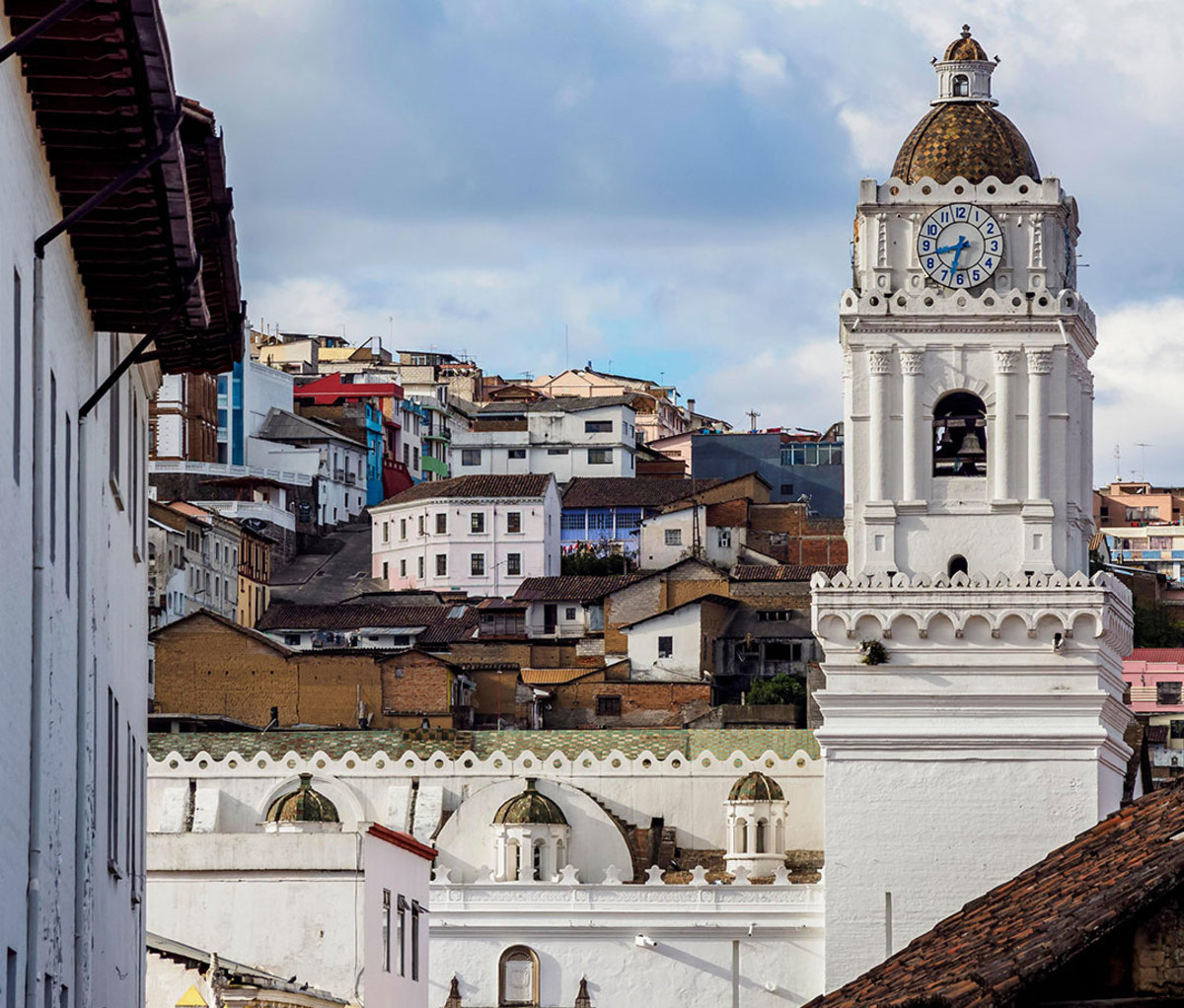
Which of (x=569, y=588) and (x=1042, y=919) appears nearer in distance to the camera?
(x=1042, y=919)

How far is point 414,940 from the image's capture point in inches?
1742

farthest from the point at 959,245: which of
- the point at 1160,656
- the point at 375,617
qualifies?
the point at 375,617

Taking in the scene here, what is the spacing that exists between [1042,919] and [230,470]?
97.9 m

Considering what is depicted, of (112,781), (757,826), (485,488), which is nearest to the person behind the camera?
(112,781)

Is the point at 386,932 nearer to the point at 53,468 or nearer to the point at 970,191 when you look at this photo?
the point at 970,191

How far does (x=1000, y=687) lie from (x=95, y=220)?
3168 centimetres

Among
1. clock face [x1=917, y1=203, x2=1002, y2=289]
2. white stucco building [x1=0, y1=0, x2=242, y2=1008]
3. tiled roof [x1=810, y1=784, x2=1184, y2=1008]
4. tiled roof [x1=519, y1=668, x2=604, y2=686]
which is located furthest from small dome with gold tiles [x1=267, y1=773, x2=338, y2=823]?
white stucco building [x1=0, y1=0, x2=242, y2=1008]

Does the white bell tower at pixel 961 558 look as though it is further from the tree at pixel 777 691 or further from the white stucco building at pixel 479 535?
the white stucco building at pixel 479 535

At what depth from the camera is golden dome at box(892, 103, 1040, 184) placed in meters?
46.8

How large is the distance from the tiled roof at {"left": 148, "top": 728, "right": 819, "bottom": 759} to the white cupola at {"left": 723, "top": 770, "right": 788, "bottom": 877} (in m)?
4.00

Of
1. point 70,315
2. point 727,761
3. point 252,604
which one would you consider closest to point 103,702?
point 70,315

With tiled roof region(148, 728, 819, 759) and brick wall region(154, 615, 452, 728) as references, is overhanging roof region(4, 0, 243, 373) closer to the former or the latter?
tiled roof region(148, 728, 819, 759)

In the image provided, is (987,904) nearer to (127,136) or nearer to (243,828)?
(127,136)

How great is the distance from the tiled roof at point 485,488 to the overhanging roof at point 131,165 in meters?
87.9
